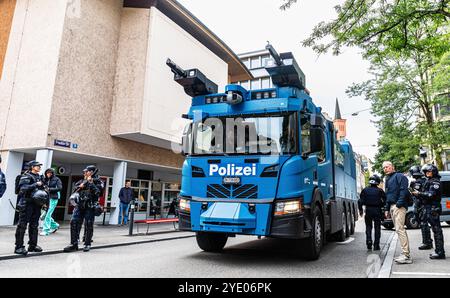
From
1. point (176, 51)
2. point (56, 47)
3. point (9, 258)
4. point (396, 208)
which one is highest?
point (176, 51)

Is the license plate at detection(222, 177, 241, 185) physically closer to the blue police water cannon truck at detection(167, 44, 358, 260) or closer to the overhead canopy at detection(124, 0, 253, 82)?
the blue police water cannon truck at detection(167, 44, 358, 260)

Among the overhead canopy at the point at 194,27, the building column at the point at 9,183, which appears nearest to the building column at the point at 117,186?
the building column at the point at 9,183

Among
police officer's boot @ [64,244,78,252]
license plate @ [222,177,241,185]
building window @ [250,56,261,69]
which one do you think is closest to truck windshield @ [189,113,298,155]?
license plate @ [222,177,241,185]

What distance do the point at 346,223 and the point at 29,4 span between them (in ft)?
54.8

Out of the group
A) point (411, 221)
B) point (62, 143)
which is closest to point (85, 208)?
point (62, 143)

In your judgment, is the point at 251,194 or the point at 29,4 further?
the point at 29,4

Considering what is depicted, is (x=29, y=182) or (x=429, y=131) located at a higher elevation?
(x=429, y=131)

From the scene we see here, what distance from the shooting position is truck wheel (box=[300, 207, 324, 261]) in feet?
20.7

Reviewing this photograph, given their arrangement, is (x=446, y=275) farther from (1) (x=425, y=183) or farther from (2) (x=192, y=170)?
(2) (x=192, y=170)

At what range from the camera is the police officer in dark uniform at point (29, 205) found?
6.80m

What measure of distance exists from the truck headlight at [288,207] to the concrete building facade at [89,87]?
10.5 metres
